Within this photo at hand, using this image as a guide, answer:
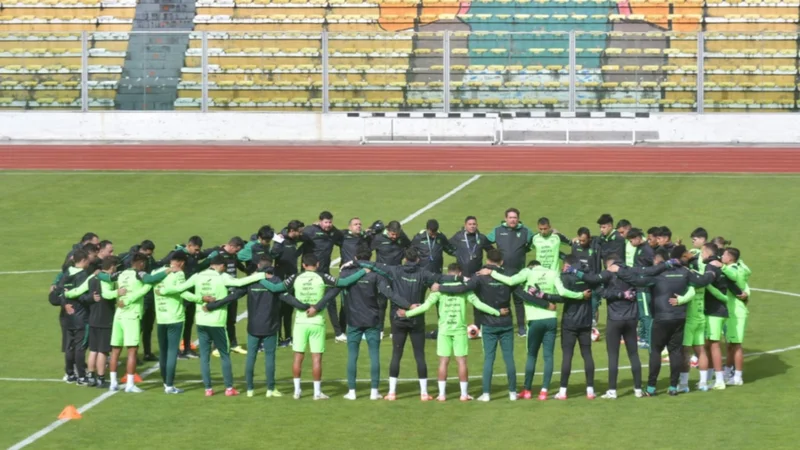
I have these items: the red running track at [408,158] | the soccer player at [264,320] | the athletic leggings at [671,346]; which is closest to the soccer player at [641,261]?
the athletic leggings at [671,346]

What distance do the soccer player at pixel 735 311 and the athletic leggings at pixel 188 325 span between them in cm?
750

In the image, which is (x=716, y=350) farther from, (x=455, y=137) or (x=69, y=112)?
(x=69, y=112)

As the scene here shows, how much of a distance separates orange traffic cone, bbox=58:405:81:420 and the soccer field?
119 mm

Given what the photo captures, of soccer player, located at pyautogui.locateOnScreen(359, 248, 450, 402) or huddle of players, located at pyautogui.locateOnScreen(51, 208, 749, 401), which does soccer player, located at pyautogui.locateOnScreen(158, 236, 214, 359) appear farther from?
soccer player, located at pyautogui.locateOnScreen(359, 248, 450, 402)

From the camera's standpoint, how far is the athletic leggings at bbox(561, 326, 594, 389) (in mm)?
17844

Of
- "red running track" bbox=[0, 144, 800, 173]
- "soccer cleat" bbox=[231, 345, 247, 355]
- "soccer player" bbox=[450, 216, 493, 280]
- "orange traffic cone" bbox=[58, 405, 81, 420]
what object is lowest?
"orange traffic cone" bbox=[58, 405, 81, 420]

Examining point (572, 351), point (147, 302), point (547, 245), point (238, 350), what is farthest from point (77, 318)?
point (547, 245)

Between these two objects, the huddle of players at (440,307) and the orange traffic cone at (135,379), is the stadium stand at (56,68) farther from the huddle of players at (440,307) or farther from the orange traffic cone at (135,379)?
the huddle of players at (440,307)

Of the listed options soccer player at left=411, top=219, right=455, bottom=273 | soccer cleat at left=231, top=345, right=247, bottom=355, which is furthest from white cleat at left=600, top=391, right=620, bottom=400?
soccer cleat at left=231, top=345, right=247, bottom=355

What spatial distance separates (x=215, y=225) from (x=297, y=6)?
1991 cm

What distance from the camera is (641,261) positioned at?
63.8 feet

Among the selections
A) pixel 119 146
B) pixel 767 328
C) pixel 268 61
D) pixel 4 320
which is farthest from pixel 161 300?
pixel 268 61

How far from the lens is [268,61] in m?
47.8

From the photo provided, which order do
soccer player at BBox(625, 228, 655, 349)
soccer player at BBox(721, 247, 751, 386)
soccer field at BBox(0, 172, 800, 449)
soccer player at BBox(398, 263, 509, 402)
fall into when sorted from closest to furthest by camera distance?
1. soccer field at BBox(0, 172, 800, 449)
2. soccer player at BBox(398, 263, 509, 402)
3. soccer player at BBox(721, 247, 751, 386)
4. soccer player at BBox(625, 228, 655, 349)
